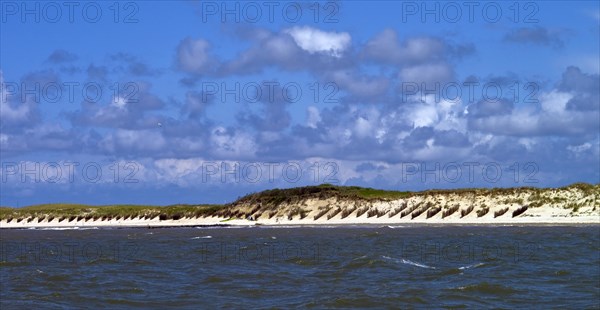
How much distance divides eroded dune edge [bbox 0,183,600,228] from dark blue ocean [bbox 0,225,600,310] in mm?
17952

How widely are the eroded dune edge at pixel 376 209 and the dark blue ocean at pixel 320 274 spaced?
17952 millimetres

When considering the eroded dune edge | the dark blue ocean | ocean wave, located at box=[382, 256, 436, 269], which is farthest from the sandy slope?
ocean wave, located at box=[382, 256, 436, 269]

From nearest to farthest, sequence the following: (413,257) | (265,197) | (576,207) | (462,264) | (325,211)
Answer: (462,264) < (413,257) < (576,207) < (325,211) < (265,197)

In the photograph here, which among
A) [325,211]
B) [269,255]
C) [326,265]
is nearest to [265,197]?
[325,211]

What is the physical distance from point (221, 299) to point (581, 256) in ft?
52.2

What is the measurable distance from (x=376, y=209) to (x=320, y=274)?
4350cm

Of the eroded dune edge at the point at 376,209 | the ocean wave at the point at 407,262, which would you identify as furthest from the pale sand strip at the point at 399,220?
the ocean wave at the point at 407,262

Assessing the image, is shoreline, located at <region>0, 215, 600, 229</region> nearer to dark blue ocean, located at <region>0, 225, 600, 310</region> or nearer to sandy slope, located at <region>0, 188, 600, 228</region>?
sandy slope, located at <region>0, 188, 600, 228</region>

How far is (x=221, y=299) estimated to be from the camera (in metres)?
21.4

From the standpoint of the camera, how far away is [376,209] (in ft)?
230

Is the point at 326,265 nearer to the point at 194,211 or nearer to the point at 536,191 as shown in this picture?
the point at 536,191

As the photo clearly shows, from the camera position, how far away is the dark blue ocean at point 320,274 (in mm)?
20859

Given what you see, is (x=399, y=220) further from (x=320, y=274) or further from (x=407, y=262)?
(x=320, y=274)

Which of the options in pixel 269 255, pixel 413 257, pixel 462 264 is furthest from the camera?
pixel 269 255
